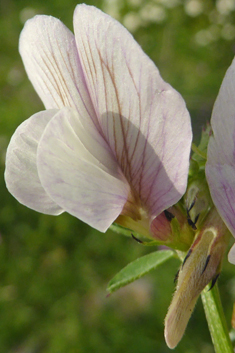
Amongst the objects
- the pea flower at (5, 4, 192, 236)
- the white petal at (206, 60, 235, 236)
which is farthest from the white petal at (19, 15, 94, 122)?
the white petal at (206, 60, 235, 236)

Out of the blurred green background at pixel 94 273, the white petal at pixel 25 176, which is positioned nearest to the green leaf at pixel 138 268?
the white petal at pixel 25 176

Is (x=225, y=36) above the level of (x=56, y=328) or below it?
above

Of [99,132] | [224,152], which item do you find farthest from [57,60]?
[224,152]

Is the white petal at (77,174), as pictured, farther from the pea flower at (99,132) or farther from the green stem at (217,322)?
the green stem at (217,322)

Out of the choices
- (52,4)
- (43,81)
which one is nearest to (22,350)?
(43,81)

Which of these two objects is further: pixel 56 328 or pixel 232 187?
pixel 56 328

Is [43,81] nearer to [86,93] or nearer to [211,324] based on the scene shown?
[86,93]

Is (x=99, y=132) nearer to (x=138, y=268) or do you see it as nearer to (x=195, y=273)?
(x=195, y=273)
